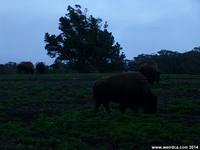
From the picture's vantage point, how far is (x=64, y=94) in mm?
21891

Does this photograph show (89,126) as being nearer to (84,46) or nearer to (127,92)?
(127,92)

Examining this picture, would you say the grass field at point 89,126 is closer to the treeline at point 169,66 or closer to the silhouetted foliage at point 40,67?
the silhouetted foliage at point 40,67

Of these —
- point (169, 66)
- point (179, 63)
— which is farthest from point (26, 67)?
point (179, 63)

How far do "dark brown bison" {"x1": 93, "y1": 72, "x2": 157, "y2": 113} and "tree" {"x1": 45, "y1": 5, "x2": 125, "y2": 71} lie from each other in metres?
39.4

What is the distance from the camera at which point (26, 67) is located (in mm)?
52719

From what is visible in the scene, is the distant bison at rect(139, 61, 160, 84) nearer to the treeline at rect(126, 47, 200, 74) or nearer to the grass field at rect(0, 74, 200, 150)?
the grass field at rect(0, 74, 200, 150)

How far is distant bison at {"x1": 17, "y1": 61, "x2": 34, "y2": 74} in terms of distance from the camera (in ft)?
172

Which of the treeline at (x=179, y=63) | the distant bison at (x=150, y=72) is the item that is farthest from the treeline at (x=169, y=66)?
the distant bison at (x=150, y=72)

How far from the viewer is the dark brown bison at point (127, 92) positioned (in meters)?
15.2

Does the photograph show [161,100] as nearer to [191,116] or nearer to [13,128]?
[191,116]

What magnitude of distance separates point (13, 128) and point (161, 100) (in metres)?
7.97

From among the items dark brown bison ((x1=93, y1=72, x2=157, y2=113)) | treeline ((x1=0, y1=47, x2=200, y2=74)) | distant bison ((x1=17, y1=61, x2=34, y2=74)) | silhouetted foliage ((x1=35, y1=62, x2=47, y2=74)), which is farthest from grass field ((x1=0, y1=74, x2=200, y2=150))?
treeline ((x1=0, y1=47, x2=200, y2=74))

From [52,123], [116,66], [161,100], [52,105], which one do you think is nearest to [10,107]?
[52,105]

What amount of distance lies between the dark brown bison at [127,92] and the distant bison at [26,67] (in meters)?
37.1
